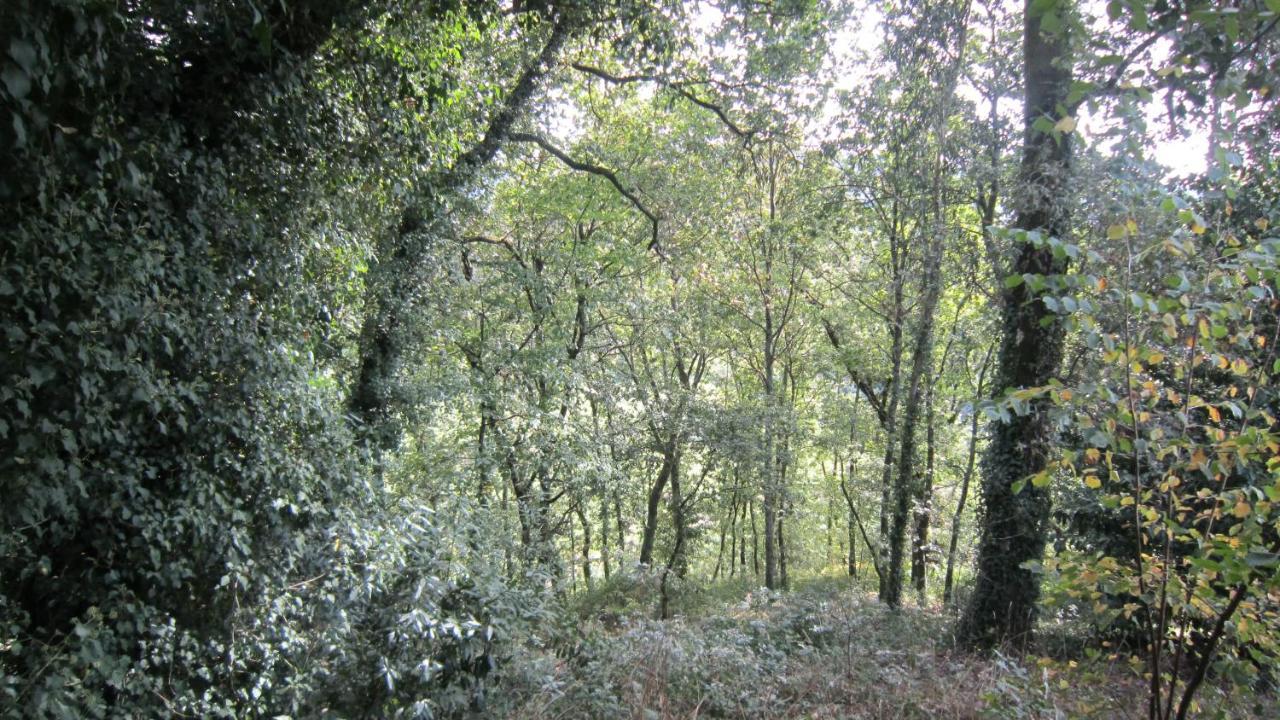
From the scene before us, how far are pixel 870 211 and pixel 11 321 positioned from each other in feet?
36.6

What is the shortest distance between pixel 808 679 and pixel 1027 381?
3.77 meters

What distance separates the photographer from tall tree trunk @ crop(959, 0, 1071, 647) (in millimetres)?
6246

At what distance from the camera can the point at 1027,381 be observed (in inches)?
250

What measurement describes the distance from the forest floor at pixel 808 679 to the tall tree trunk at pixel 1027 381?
460mm

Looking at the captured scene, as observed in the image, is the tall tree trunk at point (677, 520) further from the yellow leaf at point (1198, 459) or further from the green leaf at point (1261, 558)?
the green leaf at point (1261, 558)

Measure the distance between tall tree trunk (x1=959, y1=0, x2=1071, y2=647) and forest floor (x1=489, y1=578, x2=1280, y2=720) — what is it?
18.1 inches

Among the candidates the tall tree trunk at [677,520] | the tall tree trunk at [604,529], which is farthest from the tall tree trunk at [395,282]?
the tall tree trunk at [677,520]

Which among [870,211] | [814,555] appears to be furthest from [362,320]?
[814,555]

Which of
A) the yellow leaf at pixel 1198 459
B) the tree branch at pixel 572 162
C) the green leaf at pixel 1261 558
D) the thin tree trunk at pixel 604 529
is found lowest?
the thin tree trunk at pixel 604 529

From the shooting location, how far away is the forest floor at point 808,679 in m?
4.08

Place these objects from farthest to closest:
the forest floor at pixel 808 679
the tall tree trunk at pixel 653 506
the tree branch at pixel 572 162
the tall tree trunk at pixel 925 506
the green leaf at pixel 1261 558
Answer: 1. the tall tree trunk at pixel 653 506
2. the tall tree trunk at pixel 925 506
3. the tree branch at pixel 572 162
4. the forest floor at pixel 808 679
5. the green leaf at pixel 1261 558

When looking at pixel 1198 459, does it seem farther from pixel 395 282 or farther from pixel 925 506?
pixel 925 506

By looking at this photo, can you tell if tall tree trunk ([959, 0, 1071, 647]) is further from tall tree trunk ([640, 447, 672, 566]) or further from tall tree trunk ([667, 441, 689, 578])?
tall tree trunk ([667, 441, 689, 578])

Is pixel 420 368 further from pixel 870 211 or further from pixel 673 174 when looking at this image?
pixel 870 211
